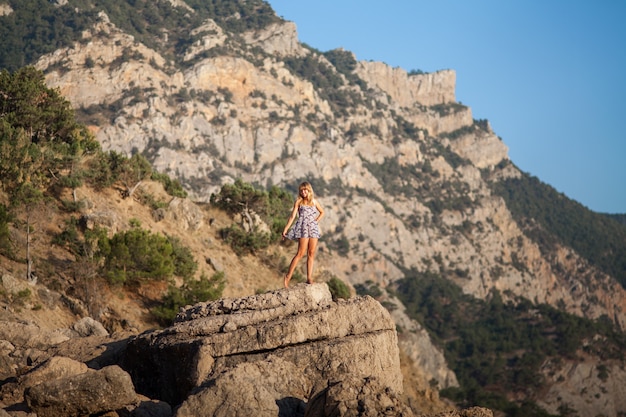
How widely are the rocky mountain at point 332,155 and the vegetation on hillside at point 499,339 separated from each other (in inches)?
71.9

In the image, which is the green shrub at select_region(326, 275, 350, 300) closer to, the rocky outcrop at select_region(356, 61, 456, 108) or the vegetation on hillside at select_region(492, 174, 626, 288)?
the vegetation on hillside at select_region(492, 174, 626, 288)

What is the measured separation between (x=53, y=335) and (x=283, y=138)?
356 ft

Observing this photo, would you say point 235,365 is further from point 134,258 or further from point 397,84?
point 397,84

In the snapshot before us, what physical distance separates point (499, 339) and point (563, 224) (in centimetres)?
7286

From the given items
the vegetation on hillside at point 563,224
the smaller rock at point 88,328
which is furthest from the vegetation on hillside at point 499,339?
the smaller rock at point 88,328

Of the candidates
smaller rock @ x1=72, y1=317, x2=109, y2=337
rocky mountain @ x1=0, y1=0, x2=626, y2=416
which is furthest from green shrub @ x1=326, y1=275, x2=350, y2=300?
rocky mountain @ x1=0, y1=0, x2=626, y2=416

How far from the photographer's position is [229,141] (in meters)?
118

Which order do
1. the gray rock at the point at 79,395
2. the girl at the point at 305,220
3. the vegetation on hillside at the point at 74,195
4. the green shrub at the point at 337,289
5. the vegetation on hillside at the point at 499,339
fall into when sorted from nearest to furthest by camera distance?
the gray rock at the point at 79,395, the girl at the point at 305,220, the vegetation on hillside at the point at 74,195, the green shrub at the point at 337,289, the vegetation on hillside at the point at 499,339

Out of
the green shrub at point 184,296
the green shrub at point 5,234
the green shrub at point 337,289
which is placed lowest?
the green shrub at point 184,296

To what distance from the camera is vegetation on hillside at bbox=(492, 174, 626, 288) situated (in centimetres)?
15100

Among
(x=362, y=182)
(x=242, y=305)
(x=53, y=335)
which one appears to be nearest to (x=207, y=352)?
(x=242, y=305)

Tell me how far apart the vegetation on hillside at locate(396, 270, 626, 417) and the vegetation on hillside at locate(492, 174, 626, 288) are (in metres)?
36.4

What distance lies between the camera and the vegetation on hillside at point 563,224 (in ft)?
495

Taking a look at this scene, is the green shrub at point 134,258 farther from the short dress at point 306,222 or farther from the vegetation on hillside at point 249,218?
the short dress at point 306,222
